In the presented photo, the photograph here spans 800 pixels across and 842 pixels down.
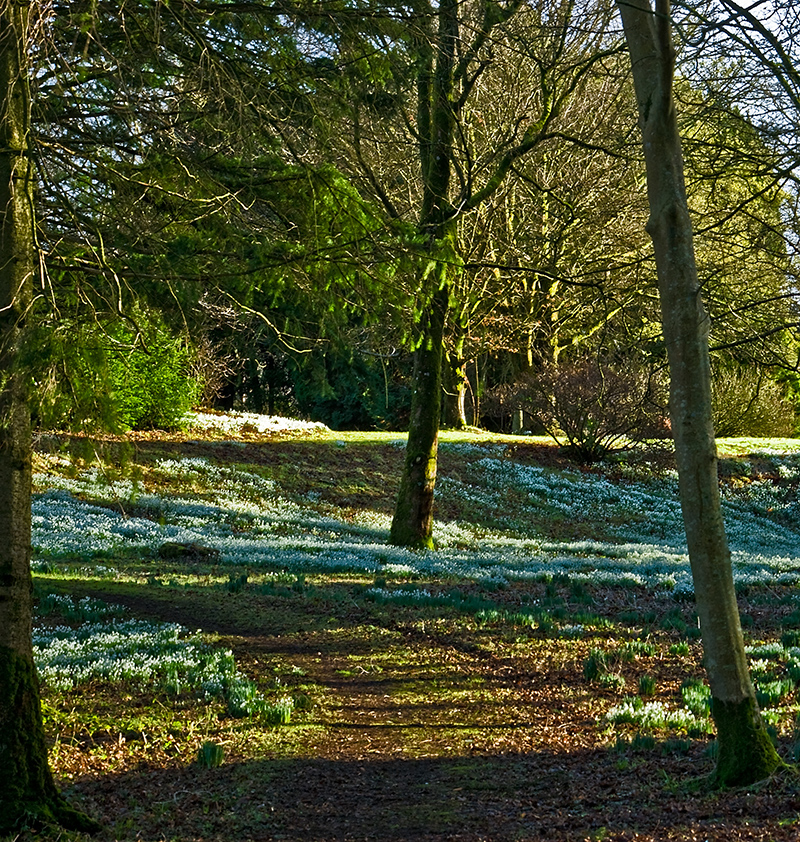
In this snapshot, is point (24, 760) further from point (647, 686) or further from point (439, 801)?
point (647, 686)

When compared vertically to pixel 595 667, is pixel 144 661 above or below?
below

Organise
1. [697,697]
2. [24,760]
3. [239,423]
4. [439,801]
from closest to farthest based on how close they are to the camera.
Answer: [24,760] < [439,801] < [697,697] < [239,423]

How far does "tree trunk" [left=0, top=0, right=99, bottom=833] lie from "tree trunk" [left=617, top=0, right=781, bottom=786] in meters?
3.63

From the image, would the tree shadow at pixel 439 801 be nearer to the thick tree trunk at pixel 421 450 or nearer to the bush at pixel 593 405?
the thick tree trunk at pixel 421 450

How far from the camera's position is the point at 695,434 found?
5137mm

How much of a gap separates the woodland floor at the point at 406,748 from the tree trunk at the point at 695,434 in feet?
1.02

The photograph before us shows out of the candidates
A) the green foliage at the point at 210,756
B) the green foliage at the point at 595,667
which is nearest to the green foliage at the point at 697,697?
the green foliage at the point at 595,667

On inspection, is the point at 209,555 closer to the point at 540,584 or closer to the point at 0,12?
the point at 540,584

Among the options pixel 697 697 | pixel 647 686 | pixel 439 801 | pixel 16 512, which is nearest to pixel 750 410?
pixel 647 686

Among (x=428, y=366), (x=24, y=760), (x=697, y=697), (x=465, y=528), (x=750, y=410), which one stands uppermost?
(x=750, y=410)

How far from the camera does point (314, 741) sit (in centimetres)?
641

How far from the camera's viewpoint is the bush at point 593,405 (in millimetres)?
27344

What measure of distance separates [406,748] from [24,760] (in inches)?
105

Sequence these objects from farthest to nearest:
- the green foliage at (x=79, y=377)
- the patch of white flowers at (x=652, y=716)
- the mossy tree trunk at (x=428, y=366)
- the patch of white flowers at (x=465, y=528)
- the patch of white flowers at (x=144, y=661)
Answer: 1. the mossy tree trunk at (x=428, y=366)
2. the patch of white flowers at (x=465, y=528)
3. the patch of white flowers at (x=144, y=661)
4. the patch of white flowers at (x=652, y=716)
5. the green foliage at (x=79, y=377)
